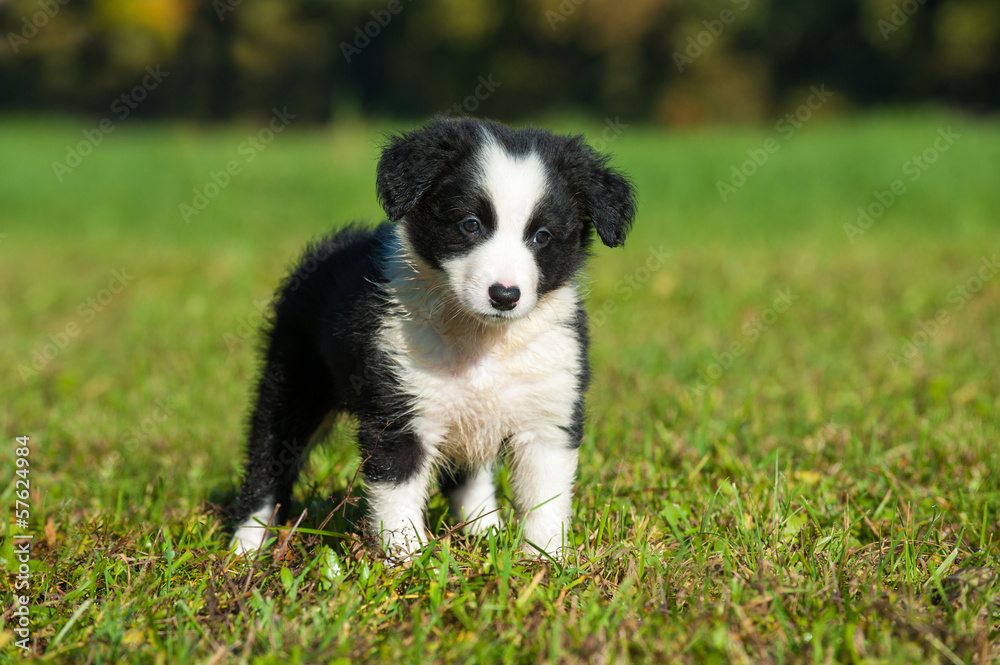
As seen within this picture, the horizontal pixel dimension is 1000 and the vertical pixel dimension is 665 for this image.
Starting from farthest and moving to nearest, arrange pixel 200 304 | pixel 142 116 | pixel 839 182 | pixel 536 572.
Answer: pixel 142 116, pixel 839 182, pixel 200 304, pixel 536 572

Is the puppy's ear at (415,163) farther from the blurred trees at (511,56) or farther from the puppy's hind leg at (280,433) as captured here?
the blurred trees at (511,56)

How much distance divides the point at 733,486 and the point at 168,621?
6.20 feet

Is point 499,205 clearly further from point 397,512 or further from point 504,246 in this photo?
point 397,512

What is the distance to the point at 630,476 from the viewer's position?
4.00 m

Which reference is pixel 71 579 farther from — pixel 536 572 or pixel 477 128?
pixel 477 128

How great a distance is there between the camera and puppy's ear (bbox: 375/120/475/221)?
126 inches

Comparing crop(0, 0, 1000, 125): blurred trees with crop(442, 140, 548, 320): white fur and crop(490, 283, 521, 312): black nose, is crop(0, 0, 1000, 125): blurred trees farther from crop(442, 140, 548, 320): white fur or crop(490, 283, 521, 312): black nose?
crop(490, 283, 521, 312): black nose

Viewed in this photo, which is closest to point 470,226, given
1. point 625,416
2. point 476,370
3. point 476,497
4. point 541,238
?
point 541,238

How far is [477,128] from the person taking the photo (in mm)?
3273

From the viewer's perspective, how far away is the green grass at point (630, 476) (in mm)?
2609

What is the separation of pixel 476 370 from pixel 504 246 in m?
0.45

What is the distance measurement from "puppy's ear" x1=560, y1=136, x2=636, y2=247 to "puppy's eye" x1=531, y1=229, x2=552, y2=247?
0.23m

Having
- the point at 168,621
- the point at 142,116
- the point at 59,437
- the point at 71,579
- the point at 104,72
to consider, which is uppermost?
the point at 168,621

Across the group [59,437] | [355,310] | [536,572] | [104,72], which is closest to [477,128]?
[355,310]
